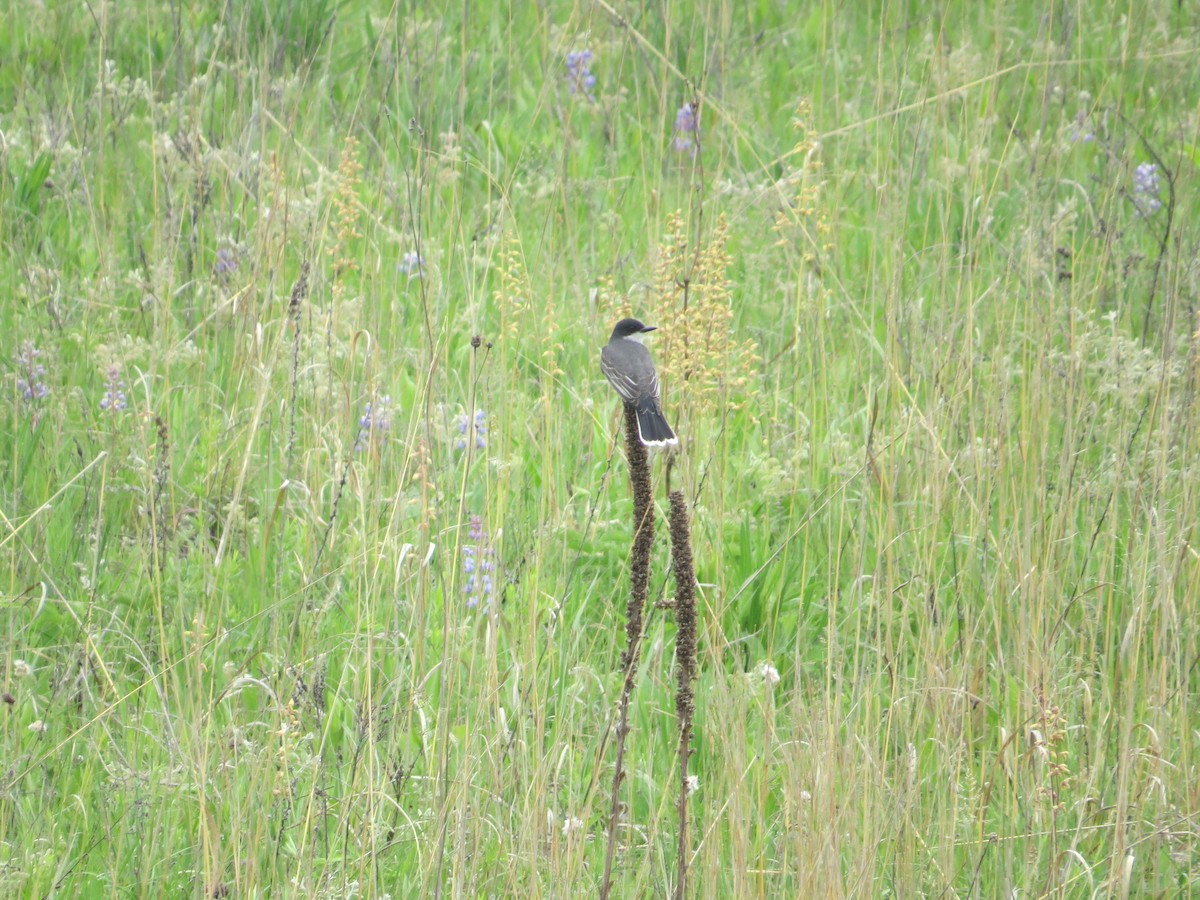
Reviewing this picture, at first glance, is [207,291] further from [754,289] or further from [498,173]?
[754,289]

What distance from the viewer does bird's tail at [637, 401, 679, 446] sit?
7.50ft

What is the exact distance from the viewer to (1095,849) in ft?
8.00

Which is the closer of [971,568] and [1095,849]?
[1095,849]

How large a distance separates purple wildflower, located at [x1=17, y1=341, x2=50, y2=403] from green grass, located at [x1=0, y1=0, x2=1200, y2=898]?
0.03 meters

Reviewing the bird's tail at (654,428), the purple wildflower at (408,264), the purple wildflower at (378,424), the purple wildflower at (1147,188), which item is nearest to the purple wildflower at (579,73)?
the purple wildflower at (408,264)

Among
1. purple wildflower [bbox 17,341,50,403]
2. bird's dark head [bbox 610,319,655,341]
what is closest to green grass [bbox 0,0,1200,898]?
purple wildflower [bbox 17,341,50,403]

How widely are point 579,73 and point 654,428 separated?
3083mm

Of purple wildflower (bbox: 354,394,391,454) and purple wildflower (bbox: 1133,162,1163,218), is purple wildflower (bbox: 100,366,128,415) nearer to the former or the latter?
purple wildflower (bbox: 354,394,391,454)

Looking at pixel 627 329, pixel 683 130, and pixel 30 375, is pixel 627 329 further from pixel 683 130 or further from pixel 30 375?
pixel 683 130

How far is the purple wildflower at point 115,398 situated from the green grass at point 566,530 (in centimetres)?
4

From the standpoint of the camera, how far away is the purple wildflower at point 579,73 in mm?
5156

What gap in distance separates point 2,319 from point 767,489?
2.15 m

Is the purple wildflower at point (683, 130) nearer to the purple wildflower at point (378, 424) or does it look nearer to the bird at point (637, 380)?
the bird at point (637, 380)

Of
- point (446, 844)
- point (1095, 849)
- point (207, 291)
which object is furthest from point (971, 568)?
point (207, 291)
